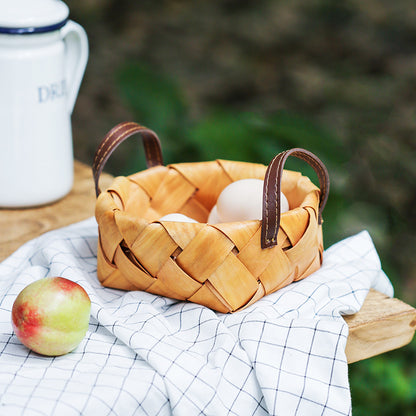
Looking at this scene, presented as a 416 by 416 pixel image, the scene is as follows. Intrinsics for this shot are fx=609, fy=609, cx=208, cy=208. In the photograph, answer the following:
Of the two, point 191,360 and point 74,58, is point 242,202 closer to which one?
point 191,360

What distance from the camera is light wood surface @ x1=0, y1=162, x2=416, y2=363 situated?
26.2 inches

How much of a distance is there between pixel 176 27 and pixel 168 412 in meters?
1.89

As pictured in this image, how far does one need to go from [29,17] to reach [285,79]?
4.75 feet

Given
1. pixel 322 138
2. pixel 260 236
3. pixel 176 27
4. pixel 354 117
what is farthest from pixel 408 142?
pixel 260 236

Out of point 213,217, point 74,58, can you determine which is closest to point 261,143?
point 74,58

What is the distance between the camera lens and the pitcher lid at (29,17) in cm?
83

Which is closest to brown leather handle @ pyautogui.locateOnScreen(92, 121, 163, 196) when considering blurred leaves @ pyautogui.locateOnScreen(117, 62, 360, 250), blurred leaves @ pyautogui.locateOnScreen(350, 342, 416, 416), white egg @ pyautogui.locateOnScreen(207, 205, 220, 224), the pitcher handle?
white egg @ pyautogui.locateOnScreen(207, 205, 220, 224)

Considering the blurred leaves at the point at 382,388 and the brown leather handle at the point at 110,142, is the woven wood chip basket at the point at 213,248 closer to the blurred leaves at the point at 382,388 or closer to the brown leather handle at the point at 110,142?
the brown leather handle at the point at 110,142

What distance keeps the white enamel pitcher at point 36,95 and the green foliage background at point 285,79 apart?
22.2 inches

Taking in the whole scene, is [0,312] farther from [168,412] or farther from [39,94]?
[39,94]

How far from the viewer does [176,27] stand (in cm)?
224

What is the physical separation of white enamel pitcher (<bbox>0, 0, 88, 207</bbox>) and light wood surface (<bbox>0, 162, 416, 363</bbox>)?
0.03 m

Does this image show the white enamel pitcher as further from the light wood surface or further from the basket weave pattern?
the basket weave pattern

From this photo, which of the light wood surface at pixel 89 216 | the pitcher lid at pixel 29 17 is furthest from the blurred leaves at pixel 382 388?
the pitcher lid at pixel 29 17
